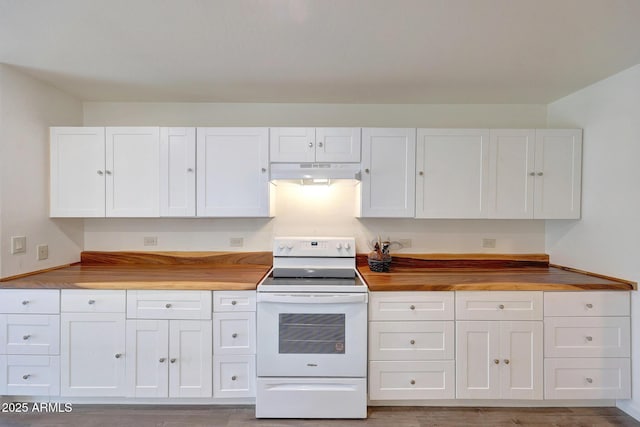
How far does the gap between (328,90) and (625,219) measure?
2.28 m

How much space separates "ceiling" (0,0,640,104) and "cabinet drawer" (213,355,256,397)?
198 centimetres

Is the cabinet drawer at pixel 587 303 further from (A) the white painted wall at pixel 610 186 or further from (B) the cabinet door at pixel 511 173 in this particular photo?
(B) the cabinet door at pixel 511 173

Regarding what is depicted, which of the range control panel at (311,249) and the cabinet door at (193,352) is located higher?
the range control panel at (311,249)

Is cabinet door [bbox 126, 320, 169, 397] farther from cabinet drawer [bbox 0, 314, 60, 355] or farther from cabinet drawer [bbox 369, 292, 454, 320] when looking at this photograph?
cabinet drawer [bbox 369, 292, 454, 320]

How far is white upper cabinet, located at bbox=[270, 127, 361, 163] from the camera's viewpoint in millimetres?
2244

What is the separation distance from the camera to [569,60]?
1804 mm

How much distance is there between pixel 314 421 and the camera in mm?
1839

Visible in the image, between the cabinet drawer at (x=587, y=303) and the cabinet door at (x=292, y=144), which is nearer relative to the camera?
the cabinet drawer at (x=587, y=303)

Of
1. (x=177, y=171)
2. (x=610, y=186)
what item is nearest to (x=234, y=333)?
(x=177, y=171)

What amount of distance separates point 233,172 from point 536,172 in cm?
240

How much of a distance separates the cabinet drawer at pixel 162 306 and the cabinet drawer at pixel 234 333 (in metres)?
0.11

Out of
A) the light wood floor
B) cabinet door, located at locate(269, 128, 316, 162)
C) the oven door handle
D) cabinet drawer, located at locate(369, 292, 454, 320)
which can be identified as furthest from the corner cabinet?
cabinet drawer, located at locate(369, 292, 454, 320)

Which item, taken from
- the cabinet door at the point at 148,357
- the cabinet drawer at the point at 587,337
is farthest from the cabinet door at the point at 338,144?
the cabinet drawer at the point at 587,337

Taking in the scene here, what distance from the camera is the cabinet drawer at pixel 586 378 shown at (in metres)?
1.91
